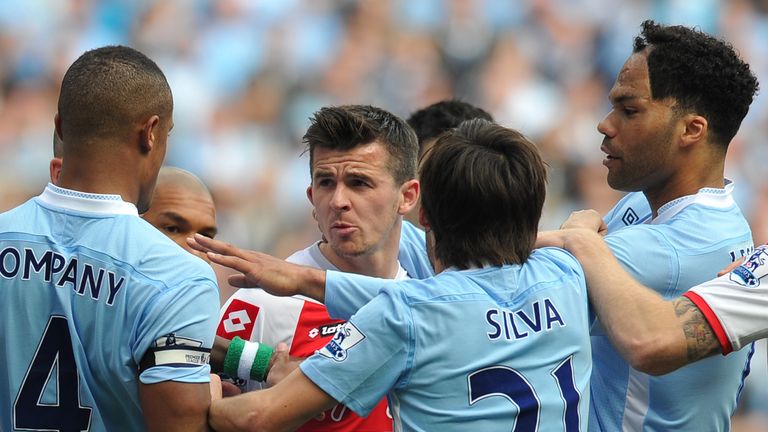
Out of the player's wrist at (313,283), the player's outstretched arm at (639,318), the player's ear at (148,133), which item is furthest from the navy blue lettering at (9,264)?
the player's outstretched arm at (639,318)

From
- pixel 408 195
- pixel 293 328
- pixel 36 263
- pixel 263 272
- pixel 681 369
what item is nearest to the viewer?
pixel 36 263

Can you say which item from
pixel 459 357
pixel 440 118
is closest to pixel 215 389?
pixel 459 357

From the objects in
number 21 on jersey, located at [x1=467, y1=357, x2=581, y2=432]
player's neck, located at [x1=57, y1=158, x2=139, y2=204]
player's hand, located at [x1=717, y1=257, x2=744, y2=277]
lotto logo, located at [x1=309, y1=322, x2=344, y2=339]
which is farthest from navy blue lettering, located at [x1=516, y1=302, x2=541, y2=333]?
player's neck, located at [x1=57, y1=158, x2=139, y2=204]

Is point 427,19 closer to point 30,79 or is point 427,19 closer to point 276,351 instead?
point 30,79

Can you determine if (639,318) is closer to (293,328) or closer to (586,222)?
(586,222)

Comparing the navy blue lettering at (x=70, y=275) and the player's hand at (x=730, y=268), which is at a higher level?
the navy blue lettering at (x=70, y=275)

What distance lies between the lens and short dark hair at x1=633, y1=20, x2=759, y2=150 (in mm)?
4145

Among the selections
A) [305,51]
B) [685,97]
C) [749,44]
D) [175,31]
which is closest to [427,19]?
[305,51]

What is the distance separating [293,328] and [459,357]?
131 cm

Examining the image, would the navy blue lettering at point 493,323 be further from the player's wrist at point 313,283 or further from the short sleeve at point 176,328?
the short sleeve at point 176,328

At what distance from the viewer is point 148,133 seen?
3.44 metres

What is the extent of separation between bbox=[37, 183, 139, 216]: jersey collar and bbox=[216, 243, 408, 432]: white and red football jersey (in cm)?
93

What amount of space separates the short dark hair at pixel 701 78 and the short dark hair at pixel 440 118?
187 cm

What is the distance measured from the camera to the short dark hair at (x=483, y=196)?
318 centimetres
